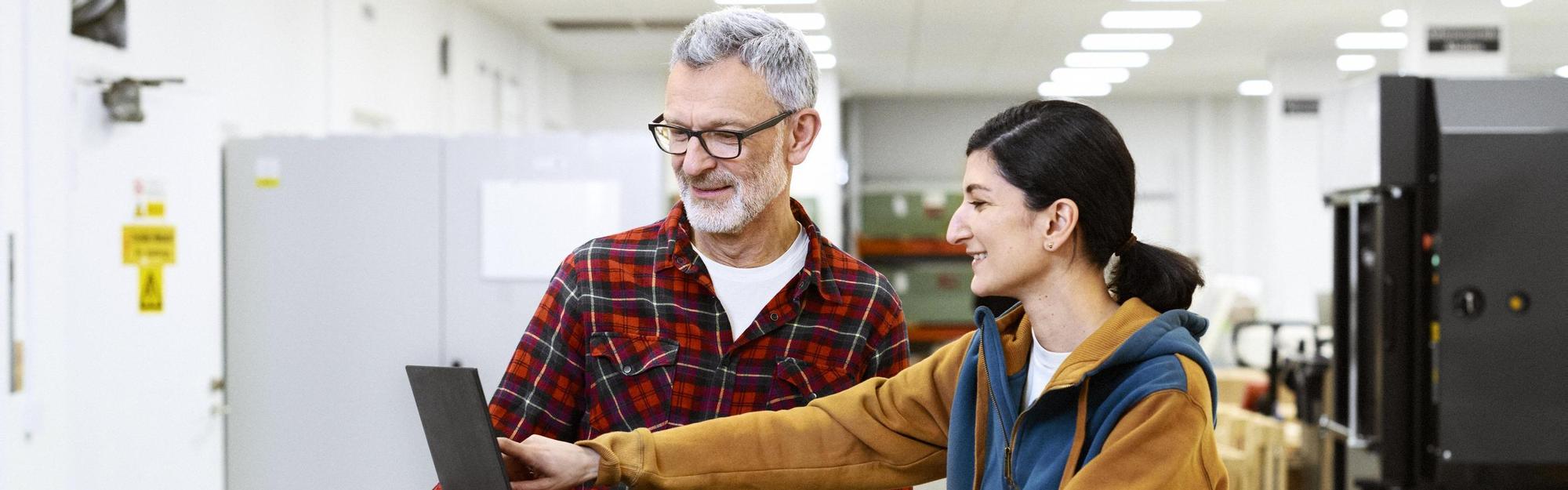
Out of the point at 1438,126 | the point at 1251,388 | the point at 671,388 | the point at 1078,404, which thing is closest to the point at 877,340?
the point at 671,388

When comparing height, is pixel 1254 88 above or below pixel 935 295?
above

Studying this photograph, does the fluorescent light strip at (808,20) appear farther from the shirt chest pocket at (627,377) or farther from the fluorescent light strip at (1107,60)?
the shirt chest pocket at (627,377)

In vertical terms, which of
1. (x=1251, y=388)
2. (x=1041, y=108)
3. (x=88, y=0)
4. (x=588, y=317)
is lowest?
(x=1251, y=388)

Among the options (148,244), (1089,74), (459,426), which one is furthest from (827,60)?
(459,426)

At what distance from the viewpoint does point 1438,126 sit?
10.3 ft

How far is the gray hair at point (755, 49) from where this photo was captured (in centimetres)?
138

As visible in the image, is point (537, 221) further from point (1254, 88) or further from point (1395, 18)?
point (1254, 88)

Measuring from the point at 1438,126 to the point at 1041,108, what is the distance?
232 cm

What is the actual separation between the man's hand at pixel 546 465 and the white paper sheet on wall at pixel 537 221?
2335mm

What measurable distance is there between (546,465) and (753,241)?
0.37m

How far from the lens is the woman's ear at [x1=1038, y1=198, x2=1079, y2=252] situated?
1.24 meters

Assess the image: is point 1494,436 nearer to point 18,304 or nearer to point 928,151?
point 18,304

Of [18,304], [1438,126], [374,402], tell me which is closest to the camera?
[18,304]

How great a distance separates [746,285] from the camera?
4.82ft
